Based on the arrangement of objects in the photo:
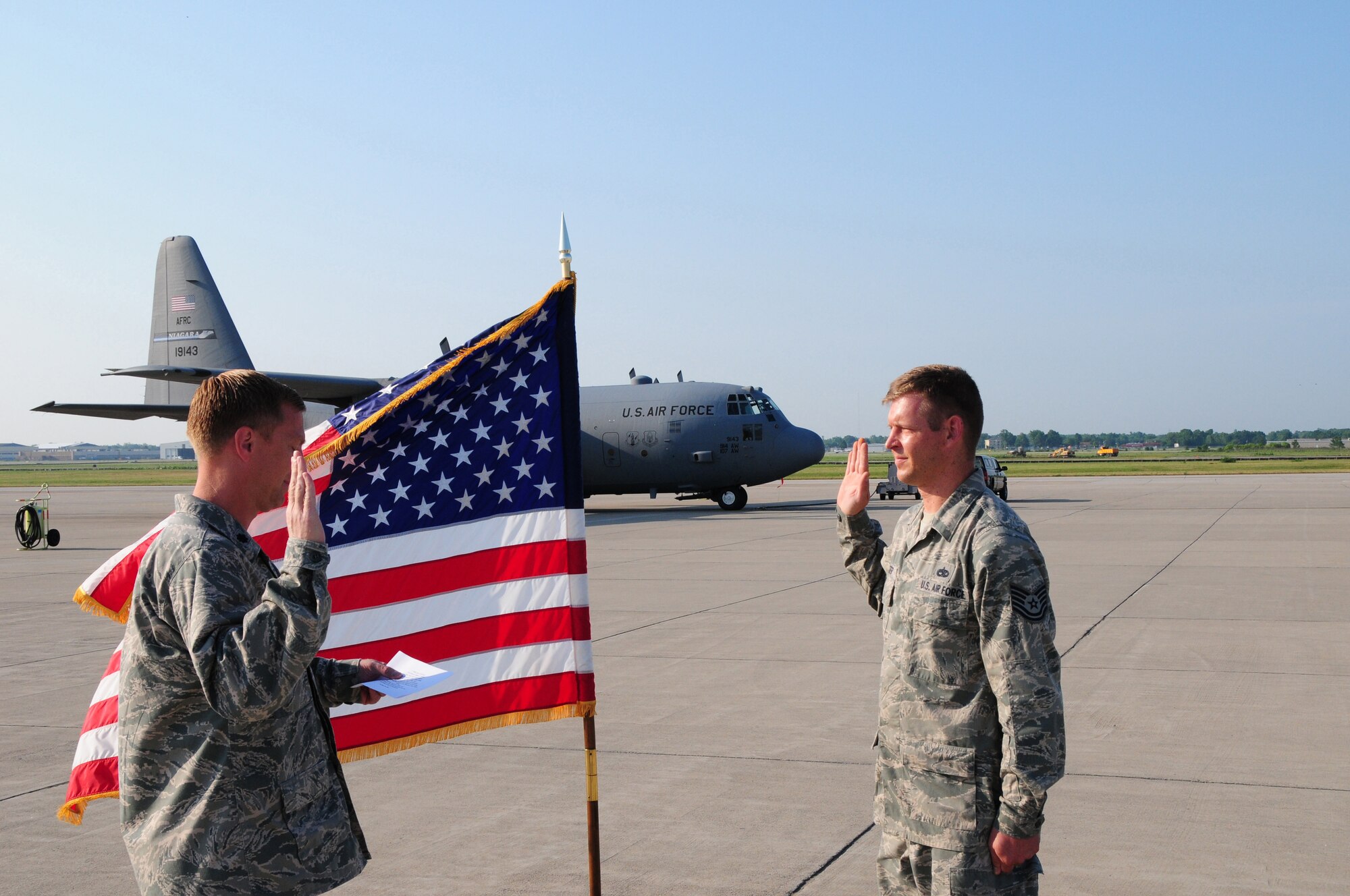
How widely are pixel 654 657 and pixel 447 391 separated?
18.7 ft

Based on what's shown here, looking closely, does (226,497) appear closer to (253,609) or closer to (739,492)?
(253,609)

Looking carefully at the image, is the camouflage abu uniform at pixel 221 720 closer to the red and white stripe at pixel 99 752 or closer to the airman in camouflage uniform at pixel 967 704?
the red and white stripe at pixel 99 752

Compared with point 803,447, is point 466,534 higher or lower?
lower

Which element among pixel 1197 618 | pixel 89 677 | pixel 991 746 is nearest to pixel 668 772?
pixel 991 746

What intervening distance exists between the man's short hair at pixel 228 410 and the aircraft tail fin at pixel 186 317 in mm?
33755

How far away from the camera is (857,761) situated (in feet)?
20.4

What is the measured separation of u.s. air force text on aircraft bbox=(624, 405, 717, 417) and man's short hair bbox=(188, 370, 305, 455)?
26689 mm

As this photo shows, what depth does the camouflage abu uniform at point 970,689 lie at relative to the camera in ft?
8.98

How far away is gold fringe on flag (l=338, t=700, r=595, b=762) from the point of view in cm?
384

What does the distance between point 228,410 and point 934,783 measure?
6.47 ft

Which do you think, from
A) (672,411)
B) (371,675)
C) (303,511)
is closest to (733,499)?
(672,411)

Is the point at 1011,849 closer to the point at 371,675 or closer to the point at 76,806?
Result: the point at 371,675

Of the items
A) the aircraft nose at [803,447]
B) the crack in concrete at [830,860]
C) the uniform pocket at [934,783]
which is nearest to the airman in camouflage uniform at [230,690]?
the uniform pocket at [934,783]

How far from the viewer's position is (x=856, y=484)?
3404 mm
